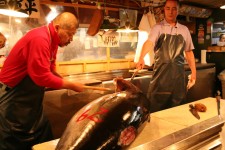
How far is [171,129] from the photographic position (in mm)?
1506

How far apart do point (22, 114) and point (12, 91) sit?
0.23 meters

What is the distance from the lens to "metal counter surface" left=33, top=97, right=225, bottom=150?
125cm

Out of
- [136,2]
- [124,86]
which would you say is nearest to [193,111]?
[124,86]

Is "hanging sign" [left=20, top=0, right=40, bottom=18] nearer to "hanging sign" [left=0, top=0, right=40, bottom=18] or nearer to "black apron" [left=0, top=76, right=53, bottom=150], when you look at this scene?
"hanging sign" [left=0, top=0, right=40, bottom=18]

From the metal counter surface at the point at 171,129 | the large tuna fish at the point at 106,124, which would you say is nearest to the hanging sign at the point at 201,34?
the metal counter surface at the point at 171,129

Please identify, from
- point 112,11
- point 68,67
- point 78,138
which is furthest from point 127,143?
point 112,11

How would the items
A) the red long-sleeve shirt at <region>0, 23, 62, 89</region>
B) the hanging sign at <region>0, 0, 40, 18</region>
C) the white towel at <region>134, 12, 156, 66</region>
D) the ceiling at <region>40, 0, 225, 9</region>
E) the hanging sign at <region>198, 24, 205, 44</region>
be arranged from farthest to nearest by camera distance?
the hanging sign at <region>198, 24, 205, 44</region>
the white towel at <region>134, 12, 156, 66</region>
the ceiling at <region>40, 0, 225, 9</region>
the hanging sign at <region>0, 0, 40, 18</region>
the red long-sleeve shirt at <region>0, 23, 62, 89</region>

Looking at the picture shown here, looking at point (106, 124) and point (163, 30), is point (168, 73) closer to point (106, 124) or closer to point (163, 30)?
point (163, 30)

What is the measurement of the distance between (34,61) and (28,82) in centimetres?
27

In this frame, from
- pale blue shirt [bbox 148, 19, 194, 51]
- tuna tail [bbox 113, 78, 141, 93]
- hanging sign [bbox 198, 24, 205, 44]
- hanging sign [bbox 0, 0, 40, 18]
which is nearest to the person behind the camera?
tuna tail [bbox 113, 78, 141, 93]

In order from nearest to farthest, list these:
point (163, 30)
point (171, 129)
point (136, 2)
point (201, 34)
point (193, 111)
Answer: point (171, 129) < point (193, 111) < point (163, 30) < point (136, 2) < point (201, 34)

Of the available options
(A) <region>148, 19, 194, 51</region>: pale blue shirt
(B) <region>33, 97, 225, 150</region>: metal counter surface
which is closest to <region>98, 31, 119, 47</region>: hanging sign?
(A) <region>148, 19, 194, 51</region>: pale blue shirt

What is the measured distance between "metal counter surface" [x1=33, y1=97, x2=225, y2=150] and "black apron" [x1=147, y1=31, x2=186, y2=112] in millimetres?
795

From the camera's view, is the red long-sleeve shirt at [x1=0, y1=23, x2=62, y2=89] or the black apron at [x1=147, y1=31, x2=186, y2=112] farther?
the black apron at [x1=147, y1=31, x2=186, y2=112]
